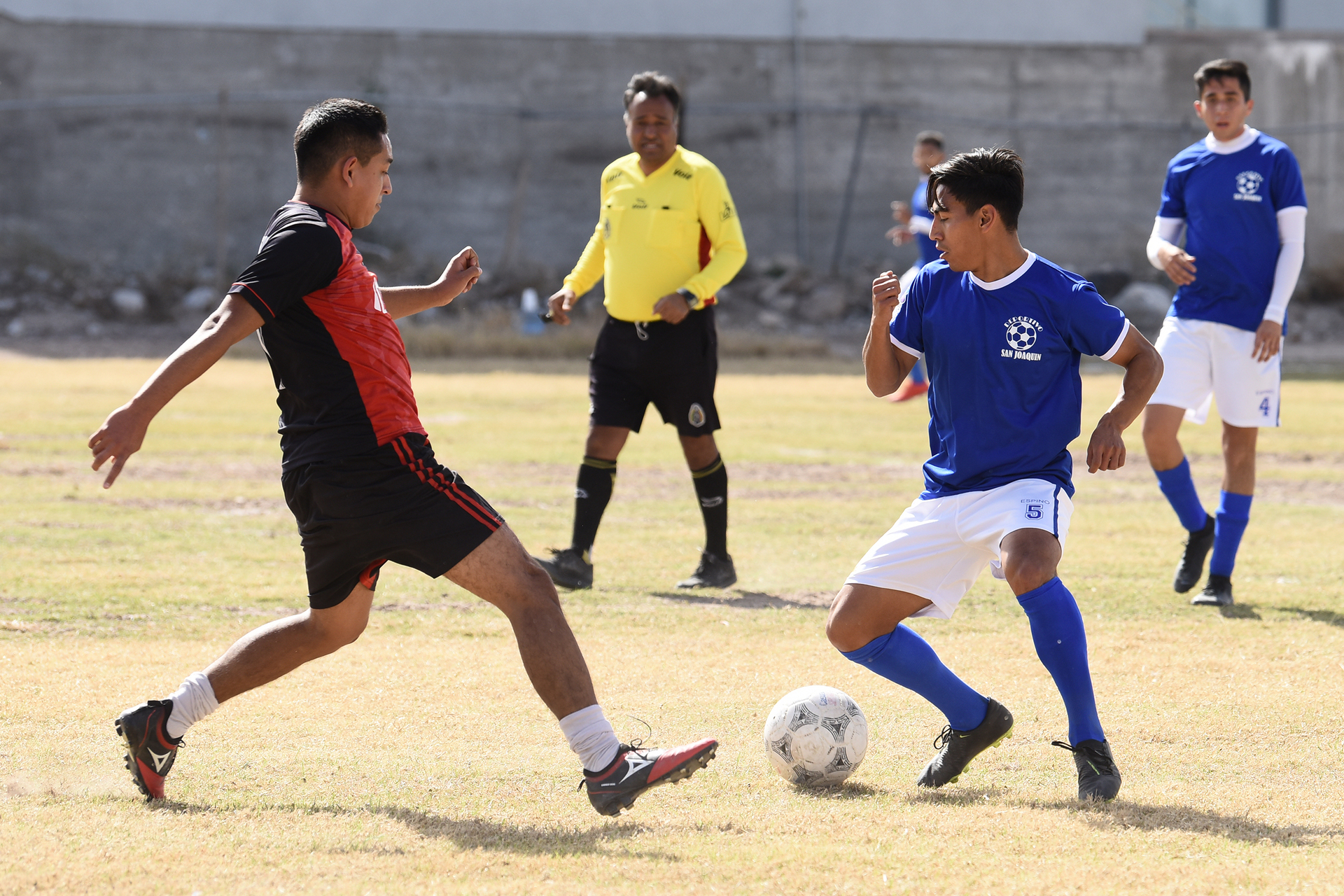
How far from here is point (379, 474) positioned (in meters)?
3.68

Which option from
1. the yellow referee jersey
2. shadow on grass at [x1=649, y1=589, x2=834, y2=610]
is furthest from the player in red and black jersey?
the yellow referee jersey

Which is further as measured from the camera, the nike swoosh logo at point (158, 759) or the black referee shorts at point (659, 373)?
the black referee shorts at point (659, 373)

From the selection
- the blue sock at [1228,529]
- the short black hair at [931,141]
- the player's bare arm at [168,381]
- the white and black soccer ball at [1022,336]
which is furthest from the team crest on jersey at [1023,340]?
the short black hair at [931,141]

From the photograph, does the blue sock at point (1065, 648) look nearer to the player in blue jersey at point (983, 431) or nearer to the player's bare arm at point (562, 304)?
the player in blue jersey at point (983, 431)

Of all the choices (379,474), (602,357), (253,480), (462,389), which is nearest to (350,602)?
(379,474)

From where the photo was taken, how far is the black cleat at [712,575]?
22.4 ft

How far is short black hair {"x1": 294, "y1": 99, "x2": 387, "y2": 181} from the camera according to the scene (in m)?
3.81

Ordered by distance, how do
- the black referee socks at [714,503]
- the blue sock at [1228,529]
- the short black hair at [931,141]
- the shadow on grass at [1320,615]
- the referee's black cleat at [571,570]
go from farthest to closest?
the short black hair at [931,141] → the black referee socks at [714,503] → the referee's black cleat at [571,570] → the blue sock at [1228,529] → the shadow on grass at [1320,615]

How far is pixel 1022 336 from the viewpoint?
4039 mm

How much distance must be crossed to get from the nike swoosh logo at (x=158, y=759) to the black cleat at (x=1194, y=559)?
15.4 ft

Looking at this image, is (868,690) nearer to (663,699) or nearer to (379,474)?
(663,699)

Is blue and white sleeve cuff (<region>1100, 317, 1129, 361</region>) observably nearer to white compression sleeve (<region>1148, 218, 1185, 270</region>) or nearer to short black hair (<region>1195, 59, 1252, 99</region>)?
white compression sleeve (<region>1148, 218, 1185, 270</region>)

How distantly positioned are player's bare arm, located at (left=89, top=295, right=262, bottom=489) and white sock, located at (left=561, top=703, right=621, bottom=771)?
1260 mm

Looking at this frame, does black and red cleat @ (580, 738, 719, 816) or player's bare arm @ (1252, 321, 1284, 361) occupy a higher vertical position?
player's bare arm @ (1252, 321, 1284, 361)
